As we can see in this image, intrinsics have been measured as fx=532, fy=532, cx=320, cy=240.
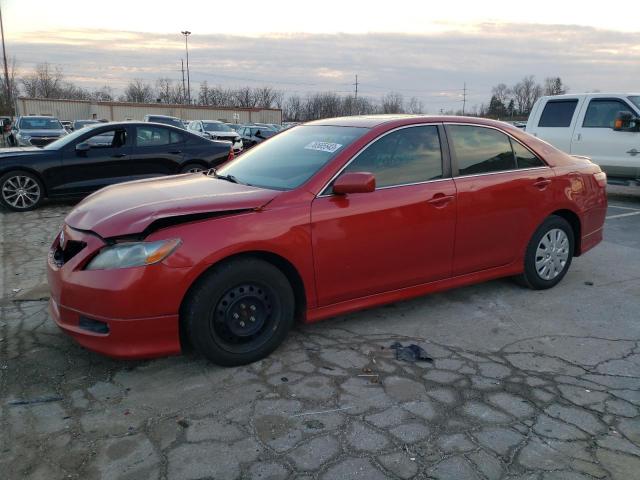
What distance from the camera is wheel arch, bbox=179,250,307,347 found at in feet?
10.8

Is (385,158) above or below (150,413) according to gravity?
above

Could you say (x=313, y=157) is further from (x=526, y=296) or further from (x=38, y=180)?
(x=38, y=180)

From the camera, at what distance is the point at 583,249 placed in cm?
532

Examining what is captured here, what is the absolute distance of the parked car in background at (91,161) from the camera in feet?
28.6

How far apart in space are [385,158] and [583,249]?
2590 millimetres

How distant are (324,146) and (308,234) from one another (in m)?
0.85

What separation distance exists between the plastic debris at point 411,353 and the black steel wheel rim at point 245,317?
89 cm

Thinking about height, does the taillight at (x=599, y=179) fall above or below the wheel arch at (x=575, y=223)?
above

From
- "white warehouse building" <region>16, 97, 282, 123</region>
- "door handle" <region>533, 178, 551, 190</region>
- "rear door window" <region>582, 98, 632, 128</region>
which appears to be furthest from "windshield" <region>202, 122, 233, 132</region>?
"white warehouse building" <region>16, 97, 282, 123</region>

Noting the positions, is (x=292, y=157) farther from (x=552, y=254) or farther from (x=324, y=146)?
(x=552, y=254)

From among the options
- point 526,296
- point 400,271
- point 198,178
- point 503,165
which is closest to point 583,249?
point 526,296

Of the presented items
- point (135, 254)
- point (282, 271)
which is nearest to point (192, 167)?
point (282, 271)

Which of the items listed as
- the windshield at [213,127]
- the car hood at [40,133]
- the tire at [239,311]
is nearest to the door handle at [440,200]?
the tire at [239,311]

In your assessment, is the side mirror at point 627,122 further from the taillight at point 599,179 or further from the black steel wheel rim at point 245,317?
the black steel wheel rim at point 245,317
